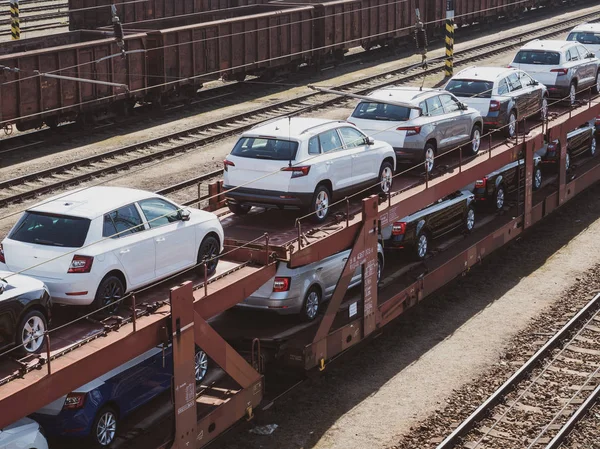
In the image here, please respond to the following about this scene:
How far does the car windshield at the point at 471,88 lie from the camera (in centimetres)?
2220

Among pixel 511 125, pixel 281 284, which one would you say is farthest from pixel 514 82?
pixel 281 284

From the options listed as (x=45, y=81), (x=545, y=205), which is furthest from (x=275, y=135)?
(x=45, y=81)

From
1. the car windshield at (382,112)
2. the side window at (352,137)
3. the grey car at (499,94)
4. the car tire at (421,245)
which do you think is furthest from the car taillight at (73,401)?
the grey car at (499,94)

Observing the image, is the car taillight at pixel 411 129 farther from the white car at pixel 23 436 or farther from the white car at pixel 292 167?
the white car at pixel 23 436

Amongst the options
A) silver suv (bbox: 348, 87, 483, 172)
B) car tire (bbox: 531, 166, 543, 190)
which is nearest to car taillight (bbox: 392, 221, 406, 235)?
silver suv (bbox: 348, 87, 483, 172)

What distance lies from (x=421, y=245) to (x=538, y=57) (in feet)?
33.6

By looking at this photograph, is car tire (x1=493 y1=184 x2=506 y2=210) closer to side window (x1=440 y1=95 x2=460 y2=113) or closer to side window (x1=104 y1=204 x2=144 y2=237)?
side window (x1=440 y1=95 x2=460 y2=113)

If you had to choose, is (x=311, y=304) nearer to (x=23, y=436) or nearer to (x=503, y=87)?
(x=23, y=436)

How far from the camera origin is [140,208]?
12.9 meters

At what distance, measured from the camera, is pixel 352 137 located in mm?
16859

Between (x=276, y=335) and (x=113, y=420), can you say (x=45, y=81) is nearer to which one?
(x=276, y=335)

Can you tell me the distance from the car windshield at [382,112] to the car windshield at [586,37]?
52.2ft

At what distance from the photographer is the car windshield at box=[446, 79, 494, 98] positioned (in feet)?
72.8

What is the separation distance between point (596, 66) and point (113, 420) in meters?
19.7
